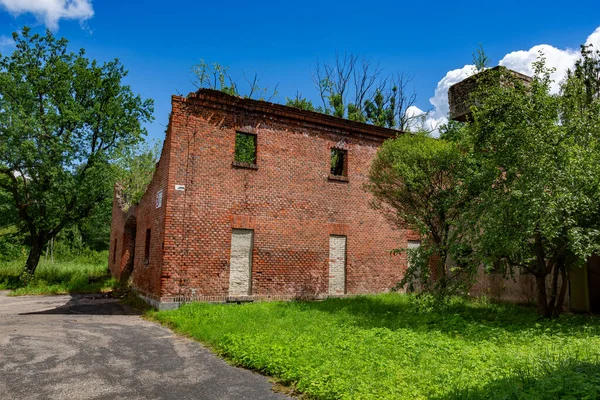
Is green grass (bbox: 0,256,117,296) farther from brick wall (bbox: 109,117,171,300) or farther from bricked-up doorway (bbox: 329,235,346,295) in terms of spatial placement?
bricked-up doorway (bbox: 329,235,346,295)

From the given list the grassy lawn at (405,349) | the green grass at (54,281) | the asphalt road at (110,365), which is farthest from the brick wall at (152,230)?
the asphalt road at (110,365)

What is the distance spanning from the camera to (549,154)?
28.8 ft

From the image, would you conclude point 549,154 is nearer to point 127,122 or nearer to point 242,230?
point 242,230

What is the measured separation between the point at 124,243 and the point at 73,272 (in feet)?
12.0

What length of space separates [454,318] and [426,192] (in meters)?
3.67

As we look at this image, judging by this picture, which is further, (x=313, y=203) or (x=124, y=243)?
(x=124, y=243)

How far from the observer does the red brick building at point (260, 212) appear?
11.9 metres

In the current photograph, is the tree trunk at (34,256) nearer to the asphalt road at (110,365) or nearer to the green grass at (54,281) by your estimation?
the green grass at (54,281)

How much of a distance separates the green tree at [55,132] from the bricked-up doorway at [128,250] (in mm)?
2082

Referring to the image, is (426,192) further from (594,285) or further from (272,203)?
(594,285)

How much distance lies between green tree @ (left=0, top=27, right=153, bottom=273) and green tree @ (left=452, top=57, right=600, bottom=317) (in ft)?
56.4

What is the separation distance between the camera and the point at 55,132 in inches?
754

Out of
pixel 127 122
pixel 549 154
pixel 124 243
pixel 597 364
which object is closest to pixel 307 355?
pixel 597 364

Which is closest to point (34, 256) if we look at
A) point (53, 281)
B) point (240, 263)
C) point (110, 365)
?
point (53, 281)
